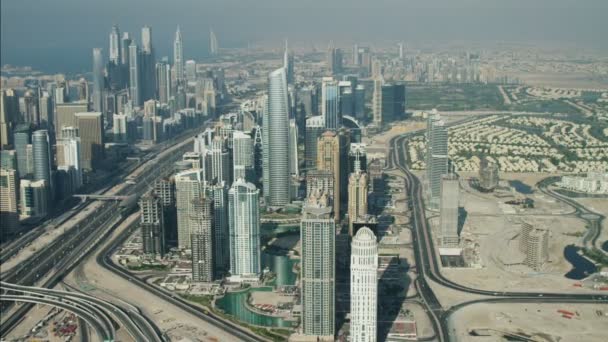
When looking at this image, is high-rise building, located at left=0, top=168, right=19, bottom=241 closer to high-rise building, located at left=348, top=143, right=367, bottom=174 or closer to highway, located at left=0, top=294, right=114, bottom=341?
highway, located at left=0, top=294, right=114, bottom=341

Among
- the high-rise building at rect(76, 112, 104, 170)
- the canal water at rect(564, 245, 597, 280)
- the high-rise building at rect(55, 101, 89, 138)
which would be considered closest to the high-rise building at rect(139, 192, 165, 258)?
the canal water at rect(564, 245, 597, 280)

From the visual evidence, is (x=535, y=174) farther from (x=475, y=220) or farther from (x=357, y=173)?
(x=357, y=173)

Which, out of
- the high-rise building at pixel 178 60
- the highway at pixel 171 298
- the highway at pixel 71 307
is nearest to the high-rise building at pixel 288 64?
the high-rise building at pixel 178 60

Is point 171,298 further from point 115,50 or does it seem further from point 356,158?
point 115,50

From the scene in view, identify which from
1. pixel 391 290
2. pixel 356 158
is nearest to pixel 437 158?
pixel 356 158

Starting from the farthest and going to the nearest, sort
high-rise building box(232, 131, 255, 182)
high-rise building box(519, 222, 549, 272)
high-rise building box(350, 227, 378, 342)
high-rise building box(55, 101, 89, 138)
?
high-rise building box(55, 101, 89, 138) < high-rise building box(232, 131, 255, 182) < high-rise building box(519, 222, 549, 272) < high-rise building box(350, 227, 378, 342)

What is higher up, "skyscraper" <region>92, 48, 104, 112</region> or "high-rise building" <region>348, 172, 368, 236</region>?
"skyscraper" <region>92, 48, 104, 112</region>

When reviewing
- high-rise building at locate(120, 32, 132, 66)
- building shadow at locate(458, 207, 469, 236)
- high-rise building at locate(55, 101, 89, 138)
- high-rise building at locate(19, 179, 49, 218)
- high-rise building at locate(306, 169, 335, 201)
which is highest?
high-rise building at locate(120, 32, 132, 66)
